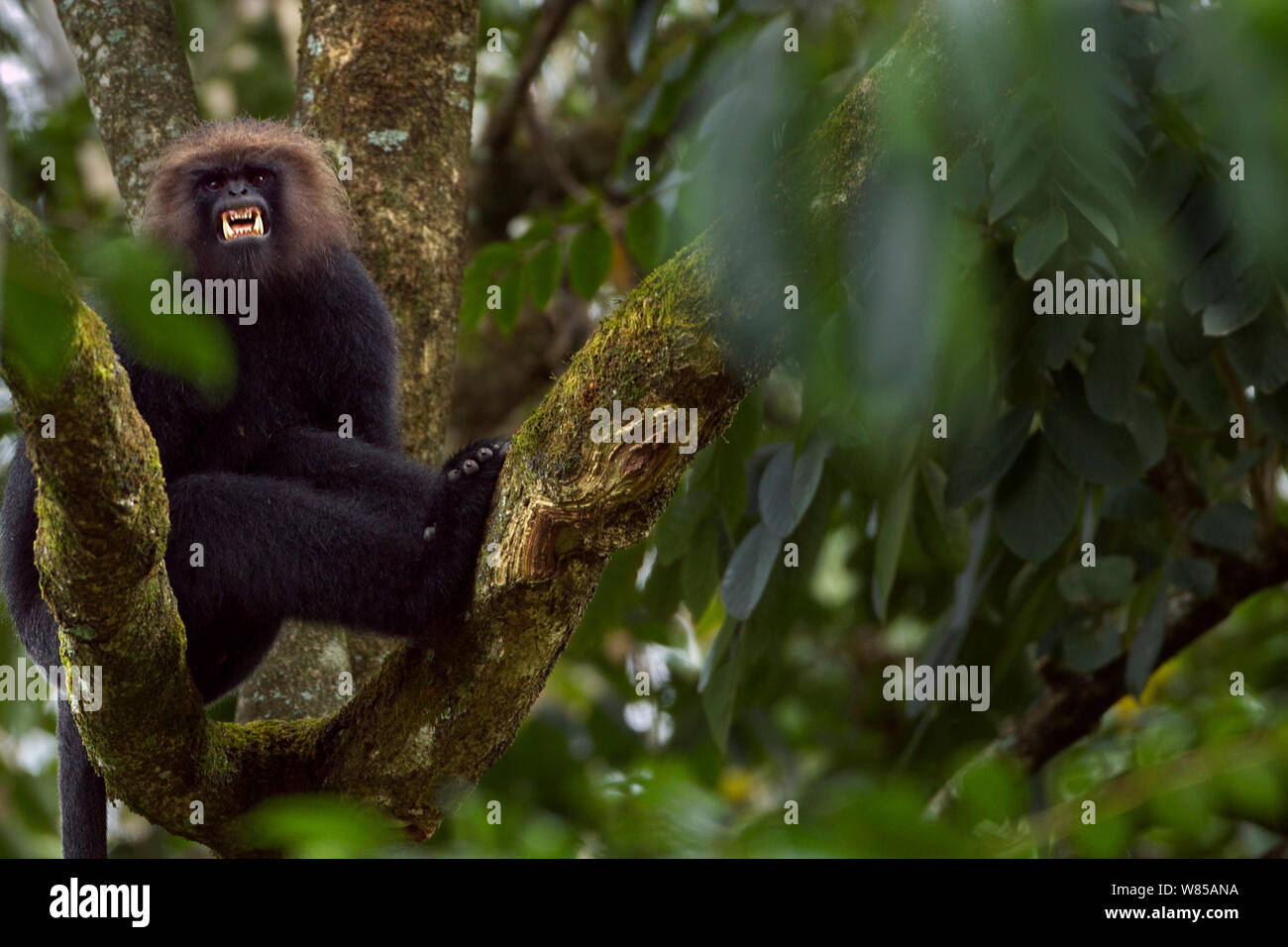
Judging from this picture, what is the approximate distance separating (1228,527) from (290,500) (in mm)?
2694

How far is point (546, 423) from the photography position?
9.34ft

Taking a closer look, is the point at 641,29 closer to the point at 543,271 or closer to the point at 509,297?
the point at 543,271

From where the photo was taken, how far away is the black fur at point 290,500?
3160 millimetres

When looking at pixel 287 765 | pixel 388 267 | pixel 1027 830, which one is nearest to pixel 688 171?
pixel 388 267

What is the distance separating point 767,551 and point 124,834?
4945mm

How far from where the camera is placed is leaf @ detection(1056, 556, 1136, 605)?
4043mm

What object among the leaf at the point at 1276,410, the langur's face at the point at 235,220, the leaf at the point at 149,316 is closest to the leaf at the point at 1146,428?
the leaf at the point at 1276,410

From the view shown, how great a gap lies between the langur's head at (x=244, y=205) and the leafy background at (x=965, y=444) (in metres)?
0.52

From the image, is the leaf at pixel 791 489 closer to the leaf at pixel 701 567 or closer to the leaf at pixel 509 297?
the leaf at pixel 701 567

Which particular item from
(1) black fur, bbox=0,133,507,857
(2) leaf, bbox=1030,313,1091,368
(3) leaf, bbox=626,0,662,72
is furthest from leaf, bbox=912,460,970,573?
→ (3) leaf, bbox=626,0,662,72

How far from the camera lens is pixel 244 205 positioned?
3.97m

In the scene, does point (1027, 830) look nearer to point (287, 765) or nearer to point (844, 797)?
point (844, 797)

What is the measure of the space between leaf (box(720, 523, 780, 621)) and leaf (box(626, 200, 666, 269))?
1.21 metres

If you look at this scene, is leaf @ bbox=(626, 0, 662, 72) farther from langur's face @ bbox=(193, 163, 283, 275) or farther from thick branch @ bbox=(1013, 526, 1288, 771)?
thick branch @ bbox=(1013, 526, 1288, 771)
